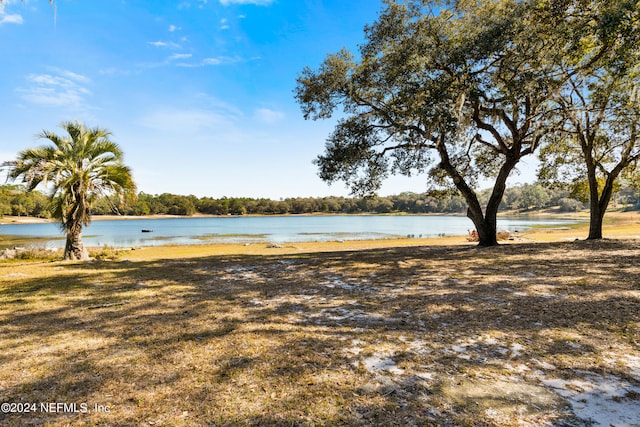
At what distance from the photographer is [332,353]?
3689 millimetres

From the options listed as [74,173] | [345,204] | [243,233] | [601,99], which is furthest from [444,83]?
[345,204]

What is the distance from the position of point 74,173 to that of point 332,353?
557 inches

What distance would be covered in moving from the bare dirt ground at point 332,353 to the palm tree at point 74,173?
7.02m

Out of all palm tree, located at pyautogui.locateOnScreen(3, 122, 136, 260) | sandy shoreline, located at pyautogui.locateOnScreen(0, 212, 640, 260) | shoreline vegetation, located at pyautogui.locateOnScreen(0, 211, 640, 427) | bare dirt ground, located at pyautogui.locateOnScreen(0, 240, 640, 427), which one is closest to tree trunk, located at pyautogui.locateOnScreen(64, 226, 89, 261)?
palm tree, located at pyautogui.locateOnScreen(3, 122, 136, 260)

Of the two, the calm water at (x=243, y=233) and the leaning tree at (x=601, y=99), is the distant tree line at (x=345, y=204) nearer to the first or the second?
the calm water at (x=243, y=233)

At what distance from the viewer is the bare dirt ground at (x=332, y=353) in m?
2.62

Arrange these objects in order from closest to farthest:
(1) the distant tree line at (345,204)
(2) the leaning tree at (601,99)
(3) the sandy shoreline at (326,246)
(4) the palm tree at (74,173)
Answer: (2) the leaning tree at (601,99), (4) the palm tree at (74,173), (3) the sandy shoreline at (326,246), (1) the distant tree line at (345,204)

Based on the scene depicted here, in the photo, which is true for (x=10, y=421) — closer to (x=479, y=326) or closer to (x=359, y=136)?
(x=479, y=326)

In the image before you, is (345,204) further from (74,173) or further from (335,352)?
(335,352)

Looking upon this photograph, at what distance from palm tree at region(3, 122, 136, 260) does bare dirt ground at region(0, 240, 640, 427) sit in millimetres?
7019

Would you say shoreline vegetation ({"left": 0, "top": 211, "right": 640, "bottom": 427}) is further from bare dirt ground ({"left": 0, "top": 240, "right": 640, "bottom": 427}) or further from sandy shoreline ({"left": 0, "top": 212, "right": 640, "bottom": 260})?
sandy shoreline ({"left": 0, "top": 212, "right": 640, "bottom": 260})

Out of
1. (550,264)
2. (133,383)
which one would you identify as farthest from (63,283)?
(550,264)

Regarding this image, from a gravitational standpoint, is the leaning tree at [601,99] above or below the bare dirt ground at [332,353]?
above

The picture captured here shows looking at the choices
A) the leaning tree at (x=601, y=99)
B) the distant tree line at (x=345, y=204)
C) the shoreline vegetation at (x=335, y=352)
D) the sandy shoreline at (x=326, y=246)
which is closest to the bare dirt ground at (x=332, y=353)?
the shoreline vegetation at (x=335, y=352)
